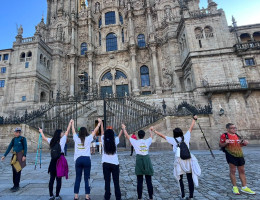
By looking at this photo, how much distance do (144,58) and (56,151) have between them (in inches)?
1079

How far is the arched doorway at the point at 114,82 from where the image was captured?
92.6ft

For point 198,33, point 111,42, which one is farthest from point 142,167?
point 111,42

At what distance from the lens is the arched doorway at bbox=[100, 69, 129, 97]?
2823cm

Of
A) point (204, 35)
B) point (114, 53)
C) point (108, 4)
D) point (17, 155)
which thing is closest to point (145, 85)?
point (114, 53)

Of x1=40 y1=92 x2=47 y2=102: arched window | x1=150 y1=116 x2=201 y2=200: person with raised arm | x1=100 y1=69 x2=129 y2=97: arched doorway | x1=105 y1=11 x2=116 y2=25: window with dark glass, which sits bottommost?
x1=150 y1=116 x2=201 y2=200: person with raised arm

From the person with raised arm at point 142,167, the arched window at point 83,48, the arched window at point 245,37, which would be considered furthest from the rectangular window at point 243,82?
the arched window at point 83,48

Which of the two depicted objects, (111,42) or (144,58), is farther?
(111,42)

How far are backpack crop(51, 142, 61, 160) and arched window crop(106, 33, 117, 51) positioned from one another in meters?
29.1

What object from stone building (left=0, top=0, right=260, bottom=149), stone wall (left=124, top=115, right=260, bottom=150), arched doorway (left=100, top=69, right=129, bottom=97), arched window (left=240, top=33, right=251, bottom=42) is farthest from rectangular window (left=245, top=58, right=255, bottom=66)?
arched doorway (left=100, top=69, right=129, bottom=97)

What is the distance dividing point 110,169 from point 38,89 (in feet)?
83.3

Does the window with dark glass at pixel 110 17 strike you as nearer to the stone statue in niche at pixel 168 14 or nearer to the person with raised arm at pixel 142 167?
the stone statue in niche at pixel 168 14

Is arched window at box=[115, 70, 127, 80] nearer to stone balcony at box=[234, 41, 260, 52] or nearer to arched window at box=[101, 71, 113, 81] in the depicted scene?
arched window at box=[101, 71, 113, 81]

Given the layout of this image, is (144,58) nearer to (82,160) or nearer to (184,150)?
(184,150)

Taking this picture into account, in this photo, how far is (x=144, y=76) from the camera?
28.5 metres
